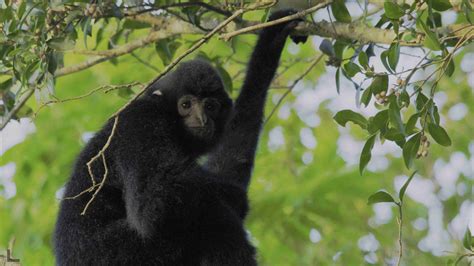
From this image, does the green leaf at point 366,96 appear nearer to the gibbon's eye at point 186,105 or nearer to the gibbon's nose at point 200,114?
the gibbon's nose at point 200,114

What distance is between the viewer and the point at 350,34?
6.41 meters

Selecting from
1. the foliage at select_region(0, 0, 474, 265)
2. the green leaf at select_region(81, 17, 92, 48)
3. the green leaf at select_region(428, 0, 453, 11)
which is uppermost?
the green leaf at select_region(81, 17, 92, 48)

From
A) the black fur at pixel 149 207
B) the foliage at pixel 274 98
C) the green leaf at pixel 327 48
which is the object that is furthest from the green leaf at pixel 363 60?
the black fur at pixel 149 207

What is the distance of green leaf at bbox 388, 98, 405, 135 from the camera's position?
15.9 feet

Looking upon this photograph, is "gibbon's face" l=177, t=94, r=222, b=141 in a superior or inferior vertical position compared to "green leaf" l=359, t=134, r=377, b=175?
inferior

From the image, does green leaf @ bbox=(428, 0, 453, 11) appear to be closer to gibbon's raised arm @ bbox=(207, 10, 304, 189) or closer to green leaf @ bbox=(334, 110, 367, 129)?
green leaf @ bbox=(334, 110, 367, 129)

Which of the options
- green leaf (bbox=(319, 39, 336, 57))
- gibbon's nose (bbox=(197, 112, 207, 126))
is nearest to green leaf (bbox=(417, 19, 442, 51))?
green leaf (bbox=(319, 39, 336, 57))

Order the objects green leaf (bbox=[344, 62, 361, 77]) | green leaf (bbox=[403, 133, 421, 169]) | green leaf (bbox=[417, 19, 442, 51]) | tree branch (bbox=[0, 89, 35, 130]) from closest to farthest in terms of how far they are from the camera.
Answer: green leaf (bbox=[417, 19, 442, 51]) → green leaf (bbox=[403, 133, 421, 169]) → green leaf (bbox=[344, 62, 361, 77]) → tree branch (bbox=[0, 89, 35, 130])

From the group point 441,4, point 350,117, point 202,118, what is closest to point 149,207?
point 202,118

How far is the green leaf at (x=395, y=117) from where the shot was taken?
4.85m

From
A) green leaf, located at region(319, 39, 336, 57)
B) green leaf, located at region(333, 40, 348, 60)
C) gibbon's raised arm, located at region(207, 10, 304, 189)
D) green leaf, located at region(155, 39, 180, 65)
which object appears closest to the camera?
green leaf, located at region(319, 39, 336, 57)

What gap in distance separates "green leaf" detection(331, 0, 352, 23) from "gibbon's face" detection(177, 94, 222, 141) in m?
Result: 1.48

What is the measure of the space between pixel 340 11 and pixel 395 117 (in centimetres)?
173

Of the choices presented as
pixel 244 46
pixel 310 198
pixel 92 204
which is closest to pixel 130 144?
pixel 92 204
